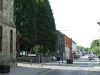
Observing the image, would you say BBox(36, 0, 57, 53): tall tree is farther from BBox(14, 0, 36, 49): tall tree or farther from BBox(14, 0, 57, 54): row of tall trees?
BBox(14, 0, 36, 49): tall tree

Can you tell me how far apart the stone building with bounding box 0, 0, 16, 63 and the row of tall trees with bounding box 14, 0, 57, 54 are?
823 inches

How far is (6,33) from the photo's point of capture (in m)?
42.9

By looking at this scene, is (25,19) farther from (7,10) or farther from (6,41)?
(6,41)

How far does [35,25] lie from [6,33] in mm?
28061

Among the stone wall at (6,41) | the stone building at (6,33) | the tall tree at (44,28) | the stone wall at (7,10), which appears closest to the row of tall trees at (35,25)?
the tall tree at (44,28)

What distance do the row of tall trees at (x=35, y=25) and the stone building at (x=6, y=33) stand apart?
20.9 m

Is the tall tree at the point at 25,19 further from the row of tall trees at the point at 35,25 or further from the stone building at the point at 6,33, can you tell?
the stone building at the point at 6,33

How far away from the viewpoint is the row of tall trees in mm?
67875

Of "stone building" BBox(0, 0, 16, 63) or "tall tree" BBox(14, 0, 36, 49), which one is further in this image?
"tall tree" BBox(14, 0, 36, 49)

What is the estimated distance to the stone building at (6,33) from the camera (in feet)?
137

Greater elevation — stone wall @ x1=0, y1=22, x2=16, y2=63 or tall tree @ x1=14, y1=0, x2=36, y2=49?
tall tree @ x1=14, y1=0, x2=36, y2=49

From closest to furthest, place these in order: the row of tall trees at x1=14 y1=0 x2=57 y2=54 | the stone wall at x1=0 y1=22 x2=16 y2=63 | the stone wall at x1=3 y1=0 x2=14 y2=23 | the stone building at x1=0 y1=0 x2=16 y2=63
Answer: the stone building at x1=0 y1=0 x2=16 y2=63 < the stone wall at x1=0 y1=22 x2=16 y2=63 < the stone wall at x1=3 y1=0 x2=14 y2=23 < the row of tall trees at x1=14 y1=0 x2=57 y2=54

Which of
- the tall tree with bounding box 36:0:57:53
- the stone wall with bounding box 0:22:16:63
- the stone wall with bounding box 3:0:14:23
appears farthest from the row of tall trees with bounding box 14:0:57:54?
the stone wall with bounding box 0:22:16:63

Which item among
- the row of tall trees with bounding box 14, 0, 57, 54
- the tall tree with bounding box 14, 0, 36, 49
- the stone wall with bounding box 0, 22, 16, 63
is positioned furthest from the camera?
the row of tall trees with bounding box 14, 0, 57, 54
